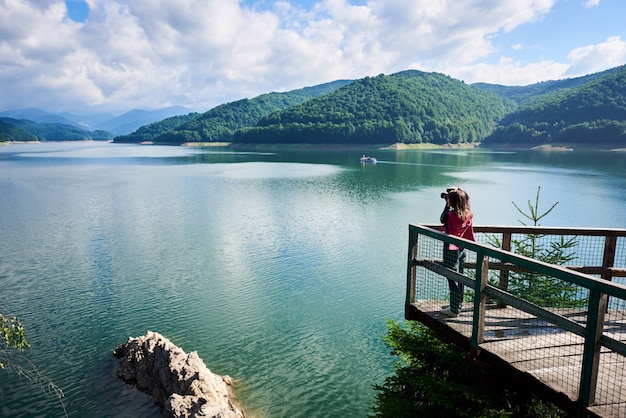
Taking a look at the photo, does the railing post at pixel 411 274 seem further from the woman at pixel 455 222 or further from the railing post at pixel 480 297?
the railing post at pixel 480 297

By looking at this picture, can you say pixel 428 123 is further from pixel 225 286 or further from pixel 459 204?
pixel 459 204

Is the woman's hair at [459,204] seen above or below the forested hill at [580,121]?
below

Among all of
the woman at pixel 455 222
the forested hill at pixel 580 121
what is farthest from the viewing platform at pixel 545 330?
the forested hill at pixel 580 121

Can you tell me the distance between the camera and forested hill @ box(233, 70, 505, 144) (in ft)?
481

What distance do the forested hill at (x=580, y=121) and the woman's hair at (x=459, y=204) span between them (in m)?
131

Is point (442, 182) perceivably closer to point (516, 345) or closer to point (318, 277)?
point (318, 277)

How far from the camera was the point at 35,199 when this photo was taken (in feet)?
123

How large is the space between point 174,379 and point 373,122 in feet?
490

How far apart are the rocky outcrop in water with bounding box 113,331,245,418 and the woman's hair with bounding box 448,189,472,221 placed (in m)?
6.32

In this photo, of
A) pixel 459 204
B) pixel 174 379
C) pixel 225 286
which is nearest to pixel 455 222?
pixel 459 204

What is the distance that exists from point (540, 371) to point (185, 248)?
2046 cm

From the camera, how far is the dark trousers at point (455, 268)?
5.49 meters

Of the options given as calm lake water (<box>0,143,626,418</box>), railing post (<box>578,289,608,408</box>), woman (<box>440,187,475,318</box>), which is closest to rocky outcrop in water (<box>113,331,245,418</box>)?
calm lake water (<box>0,143,626,418</box>)

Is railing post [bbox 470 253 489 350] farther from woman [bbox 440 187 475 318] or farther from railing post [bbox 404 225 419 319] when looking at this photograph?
railing post [bbox 404 225 419 319]
